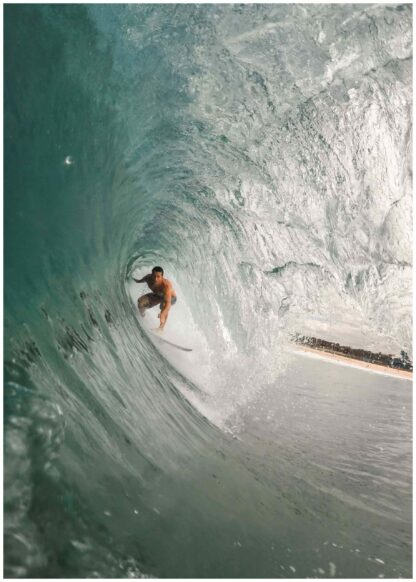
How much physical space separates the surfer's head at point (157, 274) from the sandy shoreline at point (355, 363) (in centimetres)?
2192

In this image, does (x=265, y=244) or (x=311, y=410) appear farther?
(x=311, y=410)

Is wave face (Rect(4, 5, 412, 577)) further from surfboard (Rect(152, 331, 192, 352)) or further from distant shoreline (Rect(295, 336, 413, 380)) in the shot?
distant shoreline (Rect(295, 336, 413, 380))

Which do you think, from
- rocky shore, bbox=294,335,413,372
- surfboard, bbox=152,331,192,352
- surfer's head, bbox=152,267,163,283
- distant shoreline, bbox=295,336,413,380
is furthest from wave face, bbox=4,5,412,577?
rocky shore, bbox=294,335,413,372

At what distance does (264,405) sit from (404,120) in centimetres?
623

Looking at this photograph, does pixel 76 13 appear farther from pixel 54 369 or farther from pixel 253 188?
pixel 54 369

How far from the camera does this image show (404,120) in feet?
17.1

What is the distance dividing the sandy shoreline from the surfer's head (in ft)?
71.9

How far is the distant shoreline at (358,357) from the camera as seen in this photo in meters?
26.3

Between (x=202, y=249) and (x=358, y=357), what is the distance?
22.0m

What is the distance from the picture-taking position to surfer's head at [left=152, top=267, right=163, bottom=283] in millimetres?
6898

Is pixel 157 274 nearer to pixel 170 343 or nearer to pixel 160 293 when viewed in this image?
pixel 160 293

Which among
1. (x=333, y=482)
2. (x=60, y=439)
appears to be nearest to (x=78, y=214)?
(x=60, y=439)

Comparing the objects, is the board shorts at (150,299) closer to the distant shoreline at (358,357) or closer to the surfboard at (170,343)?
the surfboard at (170,343)

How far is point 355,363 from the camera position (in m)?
27.3
